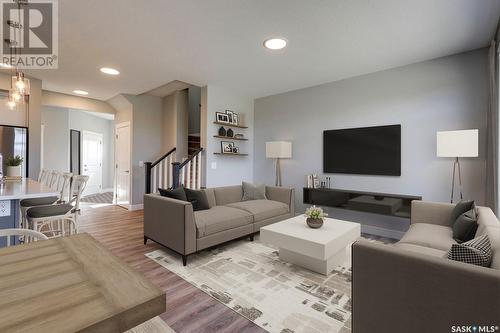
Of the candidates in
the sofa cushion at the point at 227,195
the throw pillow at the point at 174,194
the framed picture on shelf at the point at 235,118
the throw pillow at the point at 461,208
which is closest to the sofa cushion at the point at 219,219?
the throw pillow at the point at 174,194

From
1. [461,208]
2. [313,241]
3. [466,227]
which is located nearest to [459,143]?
[461,208]

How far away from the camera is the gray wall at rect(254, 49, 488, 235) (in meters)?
3.11

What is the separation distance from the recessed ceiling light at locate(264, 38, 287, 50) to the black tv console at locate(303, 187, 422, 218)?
7.86 feet

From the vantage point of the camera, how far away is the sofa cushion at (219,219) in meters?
2.85

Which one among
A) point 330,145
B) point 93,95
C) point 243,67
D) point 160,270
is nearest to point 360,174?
point 330,145

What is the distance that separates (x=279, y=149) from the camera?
4621mm

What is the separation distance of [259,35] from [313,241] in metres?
2.32

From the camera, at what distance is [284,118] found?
16.6ft

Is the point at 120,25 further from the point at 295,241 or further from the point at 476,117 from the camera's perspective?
the point at 476,117

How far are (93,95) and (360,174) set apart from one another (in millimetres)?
6016

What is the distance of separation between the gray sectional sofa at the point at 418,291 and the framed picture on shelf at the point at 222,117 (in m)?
3.86

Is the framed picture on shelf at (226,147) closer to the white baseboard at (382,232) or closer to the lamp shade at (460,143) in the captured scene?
the white baseboard at (382,232)

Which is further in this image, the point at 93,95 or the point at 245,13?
the point at 93,95

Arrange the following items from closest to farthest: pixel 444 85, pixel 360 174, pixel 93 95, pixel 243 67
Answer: pixel 444 85
pixel 243 67
pixel 360 174
pixel 93 95
